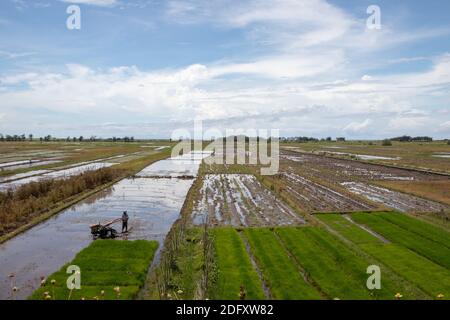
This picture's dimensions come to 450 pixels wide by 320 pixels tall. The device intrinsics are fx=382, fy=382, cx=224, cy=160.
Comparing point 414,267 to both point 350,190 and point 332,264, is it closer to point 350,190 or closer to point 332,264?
point 332,264

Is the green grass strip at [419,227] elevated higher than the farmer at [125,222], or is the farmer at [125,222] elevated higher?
the farmer at [125,222]

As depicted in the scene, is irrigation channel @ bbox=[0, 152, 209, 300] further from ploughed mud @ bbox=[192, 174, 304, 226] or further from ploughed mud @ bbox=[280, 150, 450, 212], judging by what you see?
ploughed mud @ bbox=[280, 150, 450, 212]

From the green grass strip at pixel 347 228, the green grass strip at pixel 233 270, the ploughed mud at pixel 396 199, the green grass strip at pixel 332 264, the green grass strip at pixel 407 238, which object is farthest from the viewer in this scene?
the ploughed mud at pixel 396 199

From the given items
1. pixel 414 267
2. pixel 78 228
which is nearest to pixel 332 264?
pixel 414 267

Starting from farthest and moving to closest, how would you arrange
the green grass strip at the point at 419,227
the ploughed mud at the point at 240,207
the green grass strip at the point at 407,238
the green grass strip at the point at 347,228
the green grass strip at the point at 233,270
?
1. the ploughed mud at the point at 240,207
2. the green grass strip at the point at 347,228
3. the green grass strip at the point at 419,227
4. the green grass strip at the point at 407,238
5. the green grass strip at the point at 233,270

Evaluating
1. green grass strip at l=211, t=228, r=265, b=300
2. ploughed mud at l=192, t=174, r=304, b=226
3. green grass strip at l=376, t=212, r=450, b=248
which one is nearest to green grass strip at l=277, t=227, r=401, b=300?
green grass strip at l=211, t=228, r=265, b=300

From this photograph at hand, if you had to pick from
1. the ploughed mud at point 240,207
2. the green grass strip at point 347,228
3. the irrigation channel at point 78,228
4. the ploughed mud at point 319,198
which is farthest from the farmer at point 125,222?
the ploughed mud at point 319,198

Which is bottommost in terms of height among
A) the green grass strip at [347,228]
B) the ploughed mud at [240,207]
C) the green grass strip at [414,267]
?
the green grass strip at [414,267]

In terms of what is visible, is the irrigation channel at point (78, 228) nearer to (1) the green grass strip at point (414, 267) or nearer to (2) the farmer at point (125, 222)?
(2) the farmer at point (125, 222)

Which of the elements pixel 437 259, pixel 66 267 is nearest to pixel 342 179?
pixel 437 259
